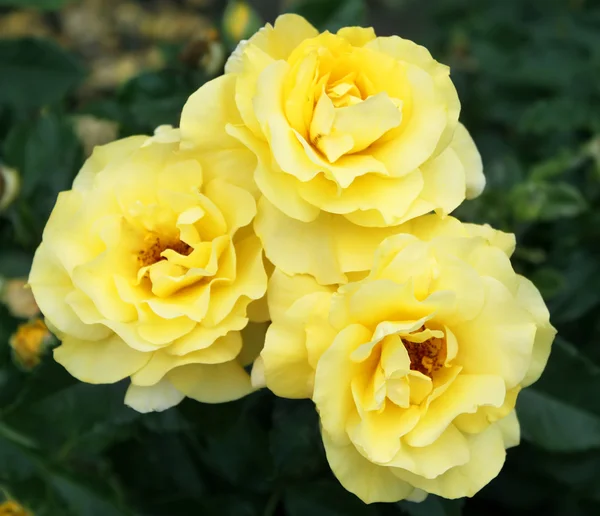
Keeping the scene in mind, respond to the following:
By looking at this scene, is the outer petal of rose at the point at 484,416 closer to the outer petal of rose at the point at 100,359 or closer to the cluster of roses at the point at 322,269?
the cluster of roses at the point at 322,269

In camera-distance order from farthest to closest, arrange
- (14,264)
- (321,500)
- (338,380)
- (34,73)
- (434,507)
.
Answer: (34,73) < (14,264) < (321,500) < (434,507) < (338,380)

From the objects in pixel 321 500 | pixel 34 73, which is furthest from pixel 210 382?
pixel 34 73

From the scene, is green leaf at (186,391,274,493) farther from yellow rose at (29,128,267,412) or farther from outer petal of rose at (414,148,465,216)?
outer petal of rose at (414,148,465,216)

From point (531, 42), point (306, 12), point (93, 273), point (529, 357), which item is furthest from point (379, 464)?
point (531, 42)

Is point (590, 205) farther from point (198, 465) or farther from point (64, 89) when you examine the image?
point (64, 89)

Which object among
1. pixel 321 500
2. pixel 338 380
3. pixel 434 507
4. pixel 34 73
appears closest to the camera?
pixel 338 380

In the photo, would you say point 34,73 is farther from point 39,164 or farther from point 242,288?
point 242,288

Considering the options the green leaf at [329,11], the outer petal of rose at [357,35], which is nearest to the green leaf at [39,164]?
the green leaf at [329,11]
